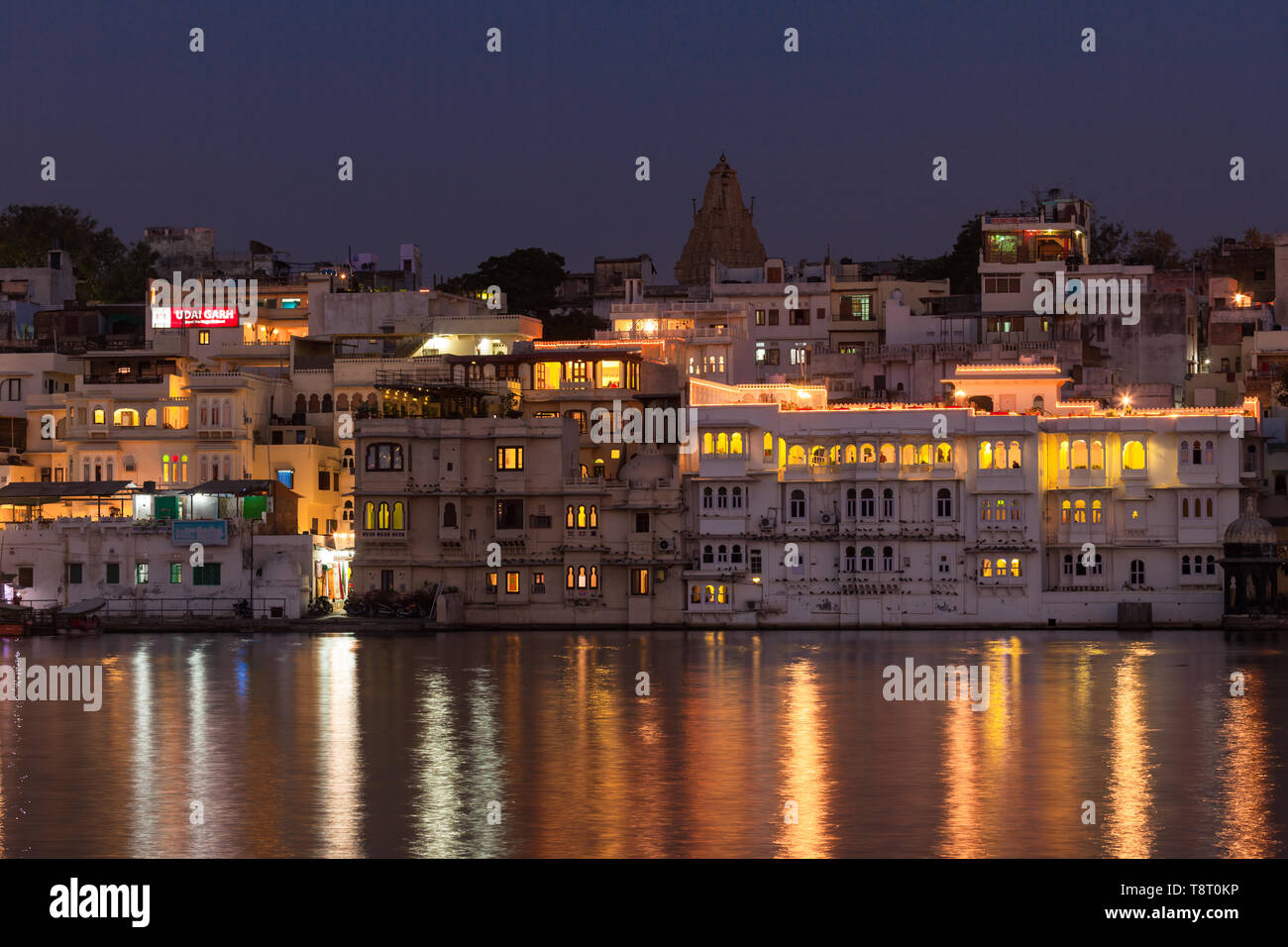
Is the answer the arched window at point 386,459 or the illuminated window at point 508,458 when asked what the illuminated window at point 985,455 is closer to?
the illuminated window at point 508,458

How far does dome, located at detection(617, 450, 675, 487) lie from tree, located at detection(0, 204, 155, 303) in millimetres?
42223

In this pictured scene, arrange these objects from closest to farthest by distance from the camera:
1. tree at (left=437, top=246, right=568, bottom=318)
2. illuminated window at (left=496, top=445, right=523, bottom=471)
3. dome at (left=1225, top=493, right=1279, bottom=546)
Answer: dome at (left=1225, top=493, right=1279, bottom=546), illuminated window at (left=496, top=445, right=523, bottom=471), tree at (left=437, top=246, right=568, bottom=318)

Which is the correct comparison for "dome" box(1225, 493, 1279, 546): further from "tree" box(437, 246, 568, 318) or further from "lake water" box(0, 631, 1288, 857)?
"tree" box(437, 246, 568, 318)

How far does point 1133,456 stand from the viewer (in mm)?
68625

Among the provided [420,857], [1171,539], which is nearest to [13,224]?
[1171,539]

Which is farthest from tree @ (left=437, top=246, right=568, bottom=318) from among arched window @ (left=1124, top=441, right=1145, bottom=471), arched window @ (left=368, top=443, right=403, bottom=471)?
arched window @ (left=1124, top=441, right=1145, bottom=471)

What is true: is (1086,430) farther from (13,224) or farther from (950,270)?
(13,224)

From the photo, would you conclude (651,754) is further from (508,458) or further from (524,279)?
(524,279)

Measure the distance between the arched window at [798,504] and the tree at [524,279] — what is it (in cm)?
3421

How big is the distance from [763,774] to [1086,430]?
116ft

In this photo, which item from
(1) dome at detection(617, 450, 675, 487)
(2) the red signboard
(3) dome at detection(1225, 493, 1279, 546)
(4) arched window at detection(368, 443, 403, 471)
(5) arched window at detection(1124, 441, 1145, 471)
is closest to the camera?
(3) dome at detection(1225, 493, 1279, 546)

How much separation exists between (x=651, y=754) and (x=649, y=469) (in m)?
30.4

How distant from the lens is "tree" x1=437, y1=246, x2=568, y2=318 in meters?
101

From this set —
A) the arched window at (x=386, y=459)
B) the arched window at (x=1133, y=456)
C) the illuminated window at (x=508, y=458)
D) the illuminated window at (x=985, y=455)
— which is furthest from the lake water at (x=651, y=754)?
the arched window at (x=386, y=459)
